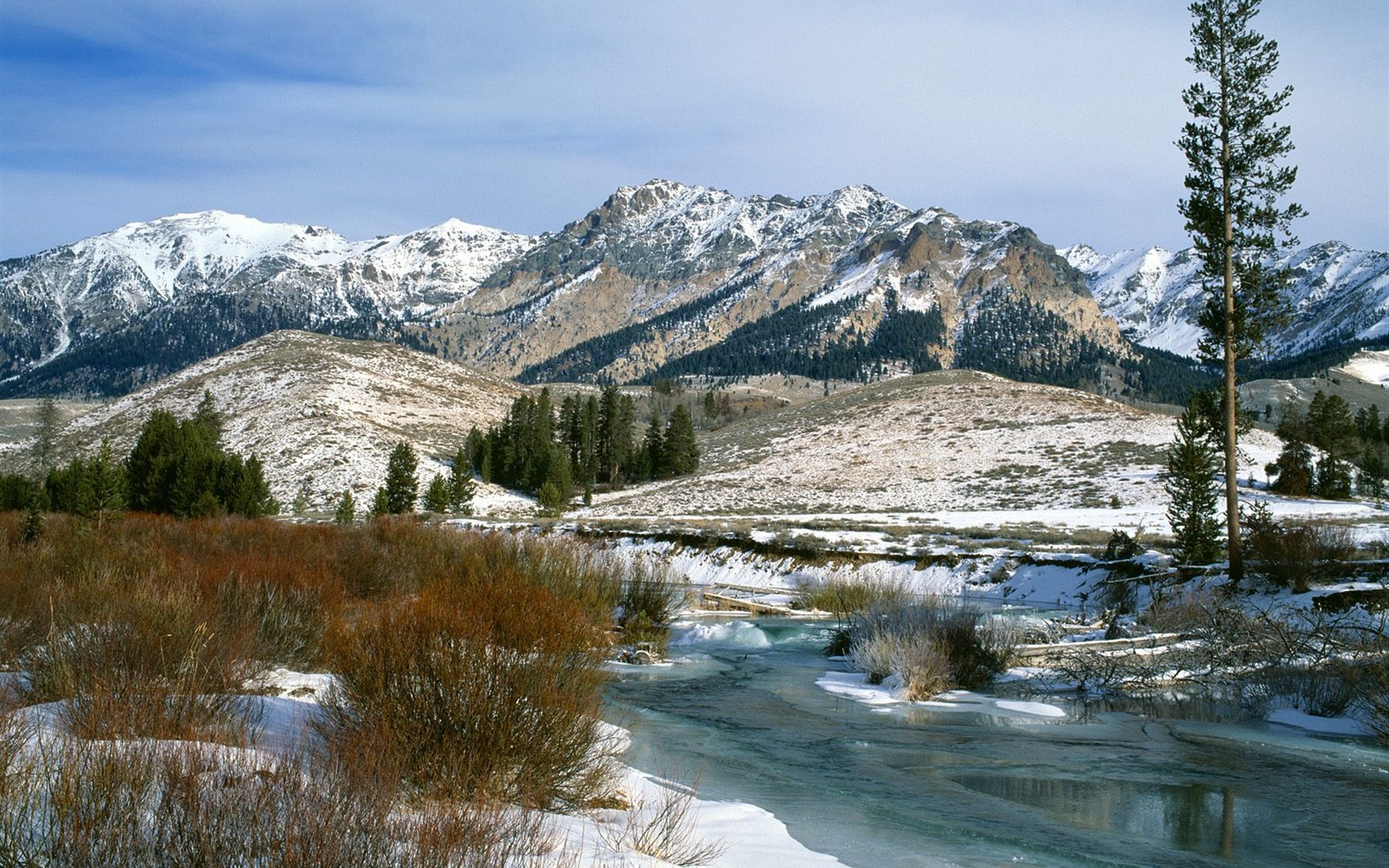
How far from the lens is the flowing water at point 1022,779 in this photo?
7.95 m

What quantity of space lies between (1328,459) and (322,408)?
86.5 meters

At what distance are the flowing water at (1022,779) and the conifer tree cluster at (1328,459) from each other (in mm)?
48695

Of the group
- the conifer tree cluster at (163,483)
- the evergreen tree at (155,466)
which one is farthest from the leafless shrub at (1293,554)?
the evergreen tree at (155,466)

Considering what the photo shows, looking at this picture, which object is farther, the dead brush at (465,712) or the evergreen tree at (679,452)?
the evergreen tree at (679,452)

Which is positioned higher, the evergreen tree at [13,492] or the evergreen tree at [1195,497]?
the evergreen tree at [1195,497]

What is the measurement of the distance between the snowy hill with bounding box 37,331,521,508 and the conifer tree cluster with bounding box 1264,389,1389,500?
60.3m

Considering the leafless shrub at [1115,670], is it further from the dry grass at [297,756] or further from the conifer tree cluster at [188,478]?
Result: the conifer tree cluster at [188,478]

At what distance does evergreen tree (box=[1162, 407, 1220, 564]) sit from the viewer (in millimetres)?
24781

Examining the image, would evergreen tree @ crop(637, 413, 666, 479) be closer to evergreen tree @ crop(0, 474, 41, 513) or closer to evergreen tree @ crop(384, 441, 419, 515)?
evergreen tree @ crop(384, 441, 419, 515)

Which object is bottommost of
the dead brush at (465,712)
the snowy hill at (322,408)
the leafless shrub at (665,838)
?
the leafless shrub at (665,838)

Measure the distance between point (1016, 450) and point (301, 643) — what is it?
7329cm

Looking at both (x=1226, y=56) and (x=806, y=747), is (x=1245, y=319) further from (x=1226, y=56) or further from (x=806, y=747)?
(x=806, y=747)

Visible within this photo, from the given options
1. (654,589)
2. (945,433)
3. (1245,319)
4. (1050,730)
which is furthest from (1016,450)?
(1050,730)

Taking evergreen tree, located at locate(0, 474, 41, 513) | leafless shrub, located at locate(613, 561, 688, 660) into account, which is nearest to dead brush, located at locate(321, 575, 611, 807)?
leafless shrub, located at locate(613, 561, 688, 660)
